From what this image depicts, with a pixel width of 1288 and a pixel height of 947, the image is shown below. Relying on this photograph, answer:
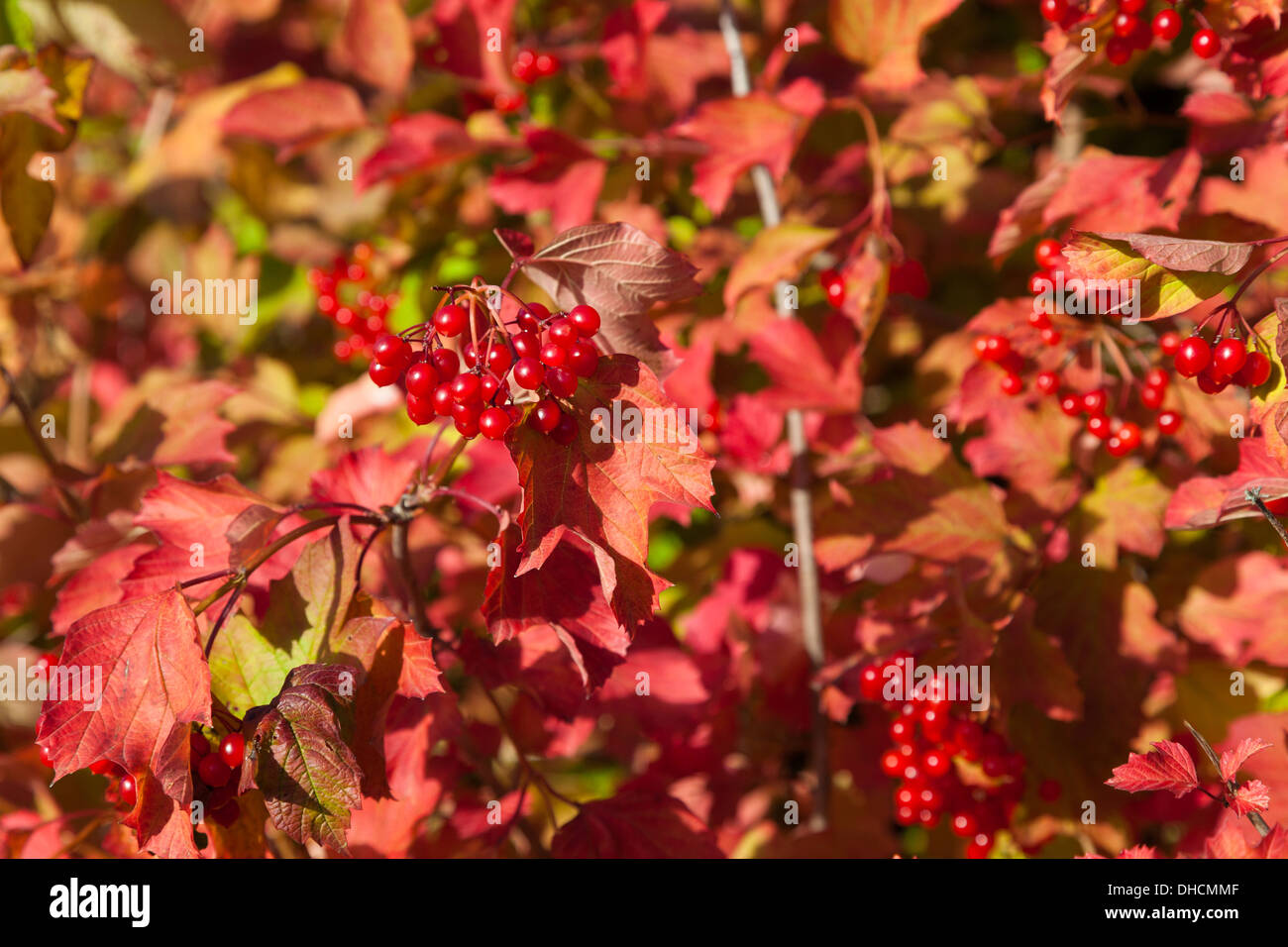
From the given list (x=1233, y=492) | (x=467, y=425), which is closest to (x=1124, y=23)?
(x=1233, y=492)

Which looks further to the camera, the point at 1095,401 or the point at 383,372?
the point at 1095,401

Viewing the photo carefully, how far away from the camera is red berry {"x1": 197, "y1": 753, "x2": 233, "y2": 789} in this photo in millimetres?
1227

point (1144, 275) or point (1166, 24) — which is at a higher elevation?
point (1166, 24)

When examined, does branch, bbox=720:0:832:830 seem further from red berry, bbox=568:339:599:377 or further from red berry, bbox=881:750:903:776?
red berry, bbox=568:339:599:377

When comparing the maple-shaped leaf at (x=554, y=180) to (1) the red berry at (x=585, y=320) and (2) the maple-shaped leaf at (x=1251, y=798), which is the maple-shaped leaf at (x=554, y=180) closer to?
(1) the red berry at (x=585, y=320)

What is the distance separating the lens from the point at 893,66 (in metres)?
1.97

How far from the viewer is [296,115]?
2219mm

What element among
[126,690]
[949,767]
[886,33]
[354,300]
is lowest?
[949,767]

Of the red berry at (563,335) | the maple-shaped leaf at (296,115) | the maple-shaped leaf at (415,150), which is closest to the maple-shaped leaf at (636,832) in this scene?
the red berry at (563,335)

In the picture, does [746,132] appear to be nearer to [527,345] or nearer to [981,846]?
[527,345]

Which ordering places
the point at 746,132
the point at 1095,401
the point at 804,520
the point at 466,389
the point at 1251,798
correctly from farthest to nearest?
the point at 804,520 < the point at 746,132 < the point at 1095,401 < the point at 1251,798 < the point at 466,389

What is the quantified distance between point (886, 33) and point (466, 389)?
1.40 m

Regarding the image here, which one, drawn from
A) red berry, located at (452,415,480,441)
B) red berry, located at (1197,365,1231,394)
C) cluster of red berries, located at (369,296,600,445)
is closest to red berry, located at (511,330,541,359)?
cluster of red berries, located at (369,296,600,445)
